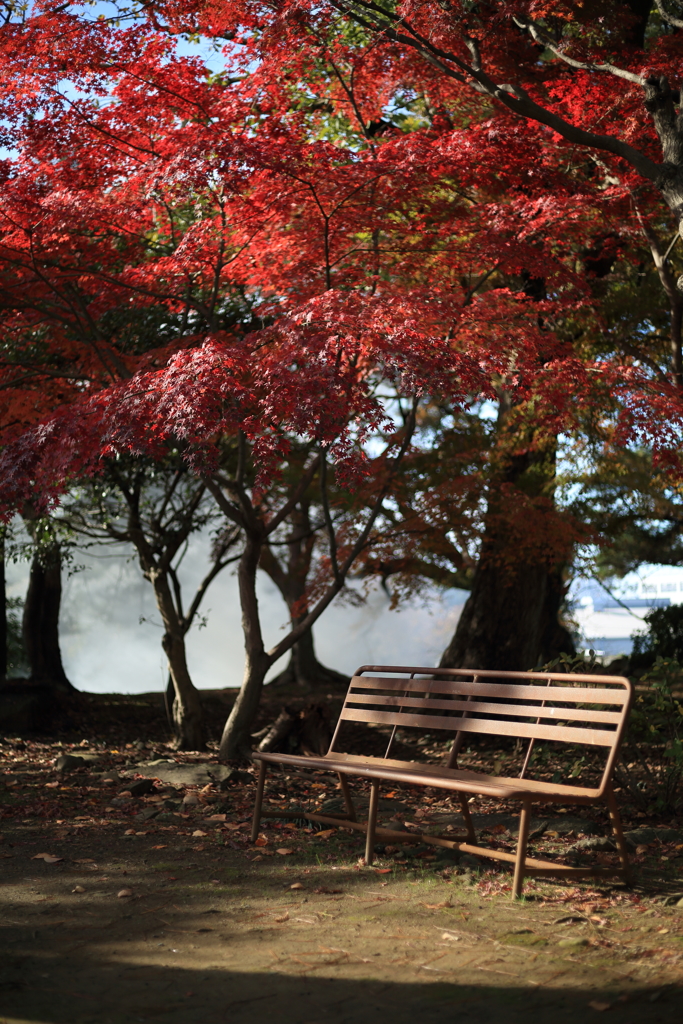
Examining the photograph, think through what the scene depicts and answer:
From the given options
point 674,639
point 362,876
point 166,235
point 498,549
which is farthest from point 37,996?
point 674,639

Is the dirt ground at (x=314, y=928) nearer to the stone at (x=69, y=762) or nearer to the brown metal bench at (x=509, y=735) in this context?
the brown metal bench at (x=509, y=735)

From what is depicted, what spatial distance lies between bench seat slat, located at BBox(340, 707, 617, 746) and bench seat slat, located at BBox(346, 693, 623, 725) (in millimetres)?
48

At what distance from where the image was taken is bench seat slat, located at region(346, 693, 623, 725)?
374 centimetres

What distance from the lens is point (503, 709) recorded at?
13.6 ft

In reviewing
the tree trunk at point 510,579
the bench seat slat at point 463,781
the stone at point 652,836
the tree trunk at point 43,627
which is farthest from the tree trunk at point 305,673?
the bench seat slat at point 463,781

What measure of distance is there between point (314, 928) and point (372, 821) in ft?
2.97

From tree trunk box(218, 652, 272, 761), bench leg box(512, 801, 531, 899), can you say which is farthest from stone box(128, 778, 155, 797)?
bench leg box(512, 801, 531, 899)

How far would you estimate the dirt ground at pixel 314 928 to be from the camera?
2615 mm

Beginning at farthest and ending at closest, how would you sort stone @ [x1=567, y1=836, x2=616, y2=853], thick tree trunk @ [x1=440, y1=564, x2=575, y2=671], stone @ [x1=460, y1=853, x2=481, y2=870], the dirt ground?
thick tree trunk @ [x1=440, y1=564, x2=575, y2=671] → stone @ [x1=567, y1=836, x2=616, y2=853] → stone @ [x1=460, y1=853, x2=481, y2=870] → the dirt ground

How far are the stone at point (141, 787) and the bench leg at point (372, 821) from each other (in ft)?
8.42

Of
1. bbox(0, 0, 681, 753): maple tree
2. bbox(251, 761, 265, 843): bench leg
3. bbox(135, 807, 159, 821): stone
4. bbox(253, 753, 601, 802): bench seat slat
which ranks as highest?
bbox(0, 0, 681, 753): maple tree

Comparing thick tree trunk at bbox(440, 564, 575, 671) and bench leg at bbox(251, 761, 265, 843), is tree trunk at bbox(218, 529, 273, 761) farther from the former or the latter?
thick tree trunk at bbox(440, 564, 575, 671)

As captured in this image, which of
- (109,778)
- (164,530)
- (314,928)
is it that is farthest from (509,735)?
(164,530)

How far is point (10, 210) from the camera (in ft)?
21.2
